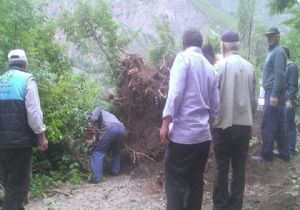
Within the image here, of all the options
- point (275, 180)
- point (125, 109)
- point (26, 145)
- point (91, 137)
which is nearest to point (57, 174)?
point (91, 137)

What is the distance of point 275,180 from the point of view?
7.02m

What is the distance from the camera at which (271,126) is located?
756cm

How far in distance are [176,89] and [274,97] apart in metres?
3.16

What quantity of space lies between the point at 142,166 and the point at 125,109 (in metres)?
1.63

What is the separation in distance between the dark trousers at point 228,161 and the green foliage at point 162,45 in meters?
6.00

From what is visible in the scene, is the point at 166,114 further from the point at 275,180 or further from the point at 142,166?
the point at 142,166

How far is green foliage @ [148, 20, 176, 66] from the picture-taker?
1177 cm

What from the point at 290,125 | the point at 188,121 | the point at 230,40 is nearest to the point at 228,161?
the point at 188,121

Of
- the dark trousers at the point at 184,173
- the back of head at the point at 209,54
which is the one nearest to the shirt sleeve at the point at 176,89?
the dark trousers at the point at 184,173

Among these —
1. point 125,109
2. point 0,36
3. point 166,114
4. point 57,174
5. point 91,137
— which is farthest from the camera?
point 125,109

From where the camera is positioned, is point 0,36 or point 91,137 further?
point 91,137

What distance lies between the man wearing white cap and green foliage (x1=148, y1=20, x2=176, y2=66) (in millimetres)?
6528

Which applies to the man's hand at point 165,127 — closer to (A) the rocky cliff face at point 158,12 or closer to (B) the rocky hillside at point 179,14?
(A) the rocky cliff face at point 158,12

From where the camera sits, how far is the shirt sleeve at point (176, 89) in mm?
4504
